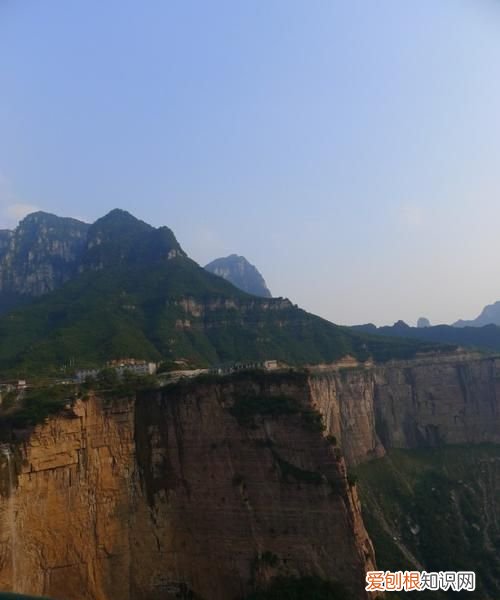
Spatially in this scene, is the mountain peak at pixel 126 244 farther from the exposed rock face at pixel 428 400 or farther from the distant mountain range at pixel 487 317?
the distant mountain range at pixel 487 317

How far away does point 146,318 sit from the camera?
230 ft

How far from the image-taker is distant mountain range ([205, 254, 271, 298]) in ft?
521

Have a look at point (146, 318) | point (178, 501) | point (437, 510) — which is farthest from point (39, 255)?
point (437, 510)

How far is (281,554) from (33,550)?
12.5 metres

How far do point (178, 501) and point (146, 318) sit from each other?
41152 mm

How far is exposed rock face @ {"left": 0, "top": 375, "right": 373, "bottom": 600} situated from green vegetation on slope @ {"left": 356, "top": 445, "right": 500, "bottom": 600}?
38.5 ft

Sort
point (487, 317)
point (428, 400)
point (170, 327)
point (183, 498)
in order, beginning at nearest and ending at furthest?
point (183, 498), point (428, 400), point (170, 327), point (487, 317)

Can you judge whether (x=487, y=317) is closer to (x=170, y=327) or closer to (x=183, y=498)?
(x=170, y=327)

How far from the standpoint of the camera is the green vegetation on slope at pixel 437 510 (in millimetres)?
38938

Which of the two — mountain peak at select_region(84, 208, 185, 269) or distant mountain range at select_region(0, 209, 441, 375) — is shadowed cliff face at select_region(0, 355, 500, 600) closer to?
distant mountain range at select_region(0, 209, 441, 375)

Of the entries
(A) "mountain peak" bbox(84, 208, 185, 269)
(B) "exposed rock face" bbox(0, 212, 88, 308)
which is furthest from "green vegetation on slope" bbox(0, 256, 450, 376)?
(B) "exposed rock face" bbox(0, 212, 88, 308)

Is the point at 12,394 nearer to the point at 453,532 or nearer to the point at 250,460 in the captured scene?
the point at 250,460

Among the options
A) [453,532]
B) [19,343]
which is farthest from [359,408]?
[19,343]

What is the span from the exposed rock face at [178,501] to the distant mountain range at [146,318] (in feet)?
61.4
